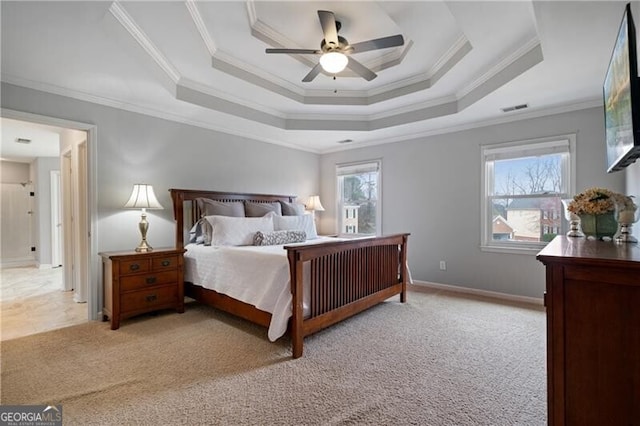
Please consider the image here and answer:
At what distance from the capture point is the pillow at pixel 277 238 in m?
3.53

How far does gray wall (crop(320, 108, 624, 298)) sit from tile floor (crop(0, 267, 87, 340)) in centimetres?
450

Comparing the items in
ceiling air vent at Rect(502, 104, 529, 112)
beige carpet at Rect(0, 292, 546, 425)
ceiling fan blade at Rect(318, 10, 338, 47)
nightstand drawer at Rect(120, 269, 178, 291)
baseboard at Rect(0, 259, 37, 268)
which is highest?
ceiling fan blade at Rect(318, 10, 338, 47)

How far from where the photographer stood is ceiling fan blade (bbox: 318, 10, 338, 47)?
87.1 inches

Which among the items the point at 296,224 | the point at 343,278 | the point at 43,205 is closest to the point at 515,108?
the point at 343,278

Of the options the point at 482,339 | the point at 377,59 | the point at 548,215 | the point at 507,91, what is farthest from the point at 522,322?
the point at 377,59

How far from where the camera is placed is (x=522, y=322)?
313cm

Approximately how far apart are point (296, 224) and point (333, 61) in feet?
7.37

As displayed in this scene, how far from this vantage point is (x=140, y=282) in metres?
3.19

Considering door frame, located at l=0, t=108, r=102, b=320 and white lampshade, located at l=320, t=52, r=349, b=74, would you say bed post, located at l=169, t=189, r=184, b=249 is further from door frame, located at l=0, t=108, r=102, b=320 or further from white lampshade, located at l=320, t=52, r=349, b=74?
white lampshade, located at l=320, t=52, r=349, b=74

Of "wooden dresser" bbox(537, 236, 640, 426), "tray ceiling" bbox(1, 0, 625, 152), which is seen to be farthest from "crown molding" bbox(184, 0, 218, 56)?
"wooden dresser" bbox(537, 236, 640, 426)

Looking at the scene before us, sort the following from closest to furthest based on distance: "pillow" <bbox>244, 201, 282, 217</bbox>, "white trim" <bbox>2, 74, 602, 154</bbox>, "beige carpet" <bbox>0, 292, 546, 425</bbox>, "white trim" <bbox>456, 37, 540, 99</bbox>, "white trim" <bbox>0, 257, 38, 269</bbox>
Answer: "beige carpet" <bbox>0, 292, 546, 425</bbox> → "white trim" <bbox>456, 37, 540, 99</bbox> → "white trim" <bbox>2, 74, 602, 154</bbox> → "pillow" <bbox>244, 201, 282, 217</bbox> → "white trim" <bbox>0, 257, 38, 269</bbox>

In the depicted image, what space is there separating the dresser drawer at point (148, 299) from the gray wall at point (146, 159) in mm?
672

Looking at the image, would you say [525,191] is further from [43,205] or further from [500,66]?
[43,205]

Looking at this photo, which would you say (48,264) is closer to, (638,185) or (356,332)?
(356,332)
